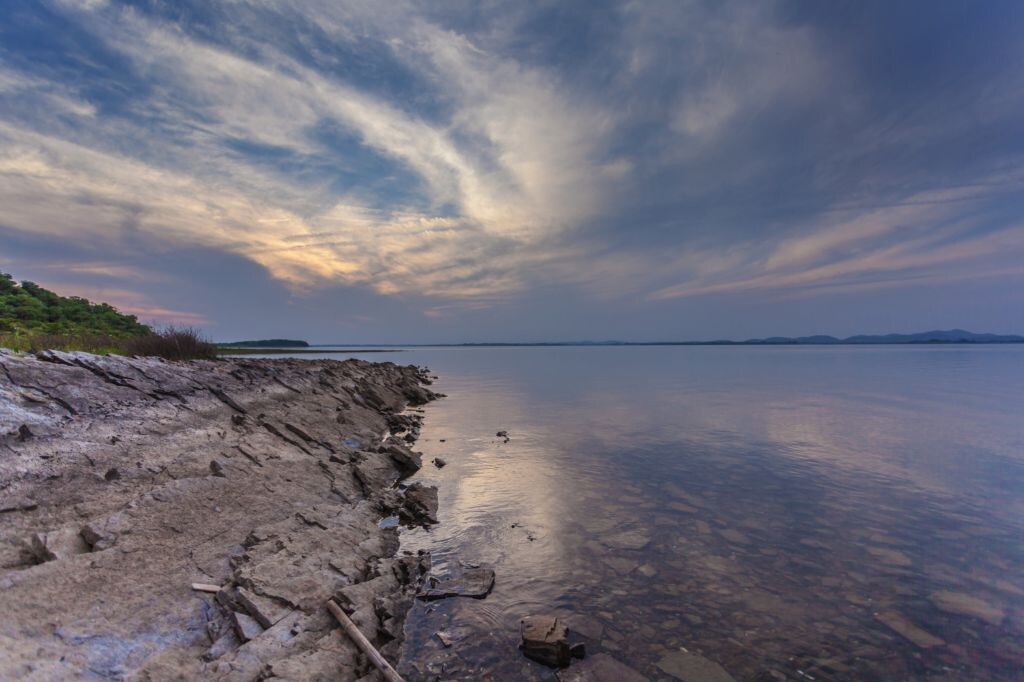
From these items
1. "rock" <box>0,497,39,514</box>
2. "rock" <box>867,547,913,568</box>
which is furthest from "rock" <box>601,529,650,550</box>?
"rock" <box>0,497,39,514</box>

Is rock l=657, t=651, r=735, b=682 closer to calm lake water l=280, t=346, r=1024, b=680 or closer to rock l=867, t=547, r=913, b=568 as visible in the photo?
calm lake water l=280, t=346, r=1024, b=680

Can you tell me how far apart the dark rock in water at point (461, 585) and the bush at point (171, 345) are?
979 inches

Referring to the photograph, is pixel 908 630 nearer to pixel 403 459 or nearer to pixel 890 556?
pixel 890 556

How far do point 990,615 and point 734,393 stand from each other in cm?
3641

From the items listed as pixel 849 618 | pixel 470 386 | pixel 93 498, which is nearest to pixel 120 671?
pixel 93 498

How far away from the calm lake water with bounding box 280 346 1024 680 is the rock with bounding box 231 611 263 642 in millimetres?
2114

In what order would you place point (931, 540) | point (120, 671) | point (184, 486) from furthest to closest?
point (931, 540) → point (184, 486) → point (120, 671)

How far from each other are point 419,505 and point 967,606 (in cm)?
1205

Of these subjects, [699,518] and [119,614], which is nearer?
[119,614]

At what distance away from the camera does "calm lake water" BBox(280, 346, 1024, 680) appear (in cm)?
670

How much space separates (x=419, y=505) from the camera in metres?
12.4

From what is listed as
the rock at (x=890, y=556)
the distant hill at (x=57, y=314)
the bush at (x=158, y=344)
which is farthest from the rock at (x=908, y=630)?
the distant hill at (x=57, y=314)

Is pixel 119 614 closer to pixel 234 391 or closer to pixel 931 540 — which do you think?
pixel 234 391

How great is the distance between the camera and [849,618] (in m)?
7.46
